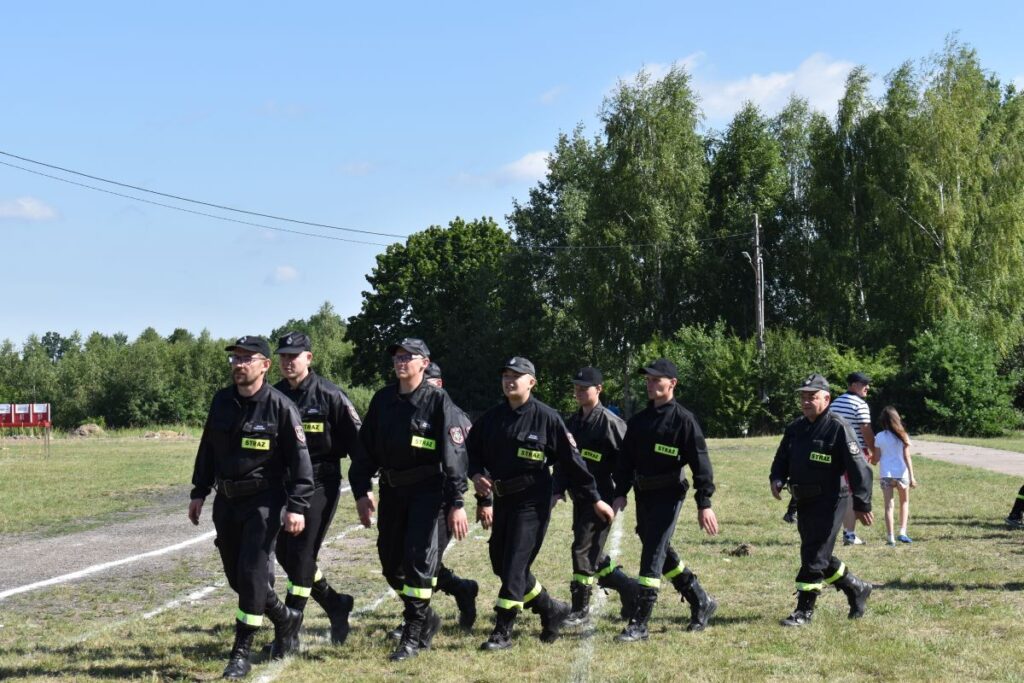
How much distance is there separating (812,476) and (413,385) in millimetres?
3394

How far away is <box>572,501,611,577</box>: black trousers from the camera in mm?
8453

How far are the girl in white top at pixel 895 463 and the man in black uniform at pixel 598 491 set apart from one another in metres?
5.51

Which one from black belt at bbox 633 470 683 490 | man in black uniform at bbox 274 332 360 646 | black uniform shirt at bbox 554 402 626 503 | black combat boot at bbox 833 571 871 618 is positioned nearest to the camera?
man in black uniform at bbox 274 332 360 646

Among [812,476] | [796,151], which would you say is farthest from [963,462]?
[796,151]

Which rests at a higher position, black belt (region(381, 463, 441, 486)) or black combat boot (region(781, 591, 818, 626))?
black belt (region(381, 463, 441, 486))

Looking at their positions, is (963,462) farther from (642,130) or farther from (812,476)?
(642,130)

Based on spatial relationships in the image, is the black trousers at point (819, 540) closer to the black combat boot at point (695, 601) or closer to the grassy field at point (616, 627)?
the grassy field at point (616, 627)

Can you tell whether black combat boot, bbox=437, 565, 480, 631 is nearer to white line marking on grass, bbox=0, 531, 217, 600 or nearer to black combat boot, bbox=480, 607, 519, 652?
black combat boot, bbox=480, 607, 519, 652

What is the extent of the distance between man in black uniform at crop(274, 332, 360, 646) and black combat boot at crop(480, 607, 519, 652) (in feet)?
3.67

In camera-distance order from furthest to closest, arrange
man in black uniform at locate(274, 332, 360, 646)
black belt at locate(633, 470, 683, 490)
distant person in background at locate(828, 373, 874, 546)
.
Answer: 1. distant person in background at locate(828, 373, 874, 546)
2. black belt at locate(633, 470, 683, 490)
3. man in black uniform at locate(274, 332, 360, 646)

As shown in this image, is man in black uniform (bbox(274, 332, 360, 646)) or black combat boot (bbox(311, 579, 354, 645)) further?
black combat boot (bbox(311, 579, 354, 645))

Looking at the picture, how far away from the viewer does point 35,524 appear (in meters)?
16.2

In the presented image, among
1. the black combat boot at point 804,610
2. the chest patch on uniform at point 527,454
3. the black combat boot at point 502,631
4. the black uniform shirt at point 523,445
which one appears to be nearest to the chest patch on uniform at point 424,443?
the black uniform shirt at point 523,445

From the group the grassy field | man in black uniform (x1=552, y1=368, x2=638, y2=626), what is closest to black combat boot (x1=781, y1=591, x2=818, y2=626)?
the grassy field
